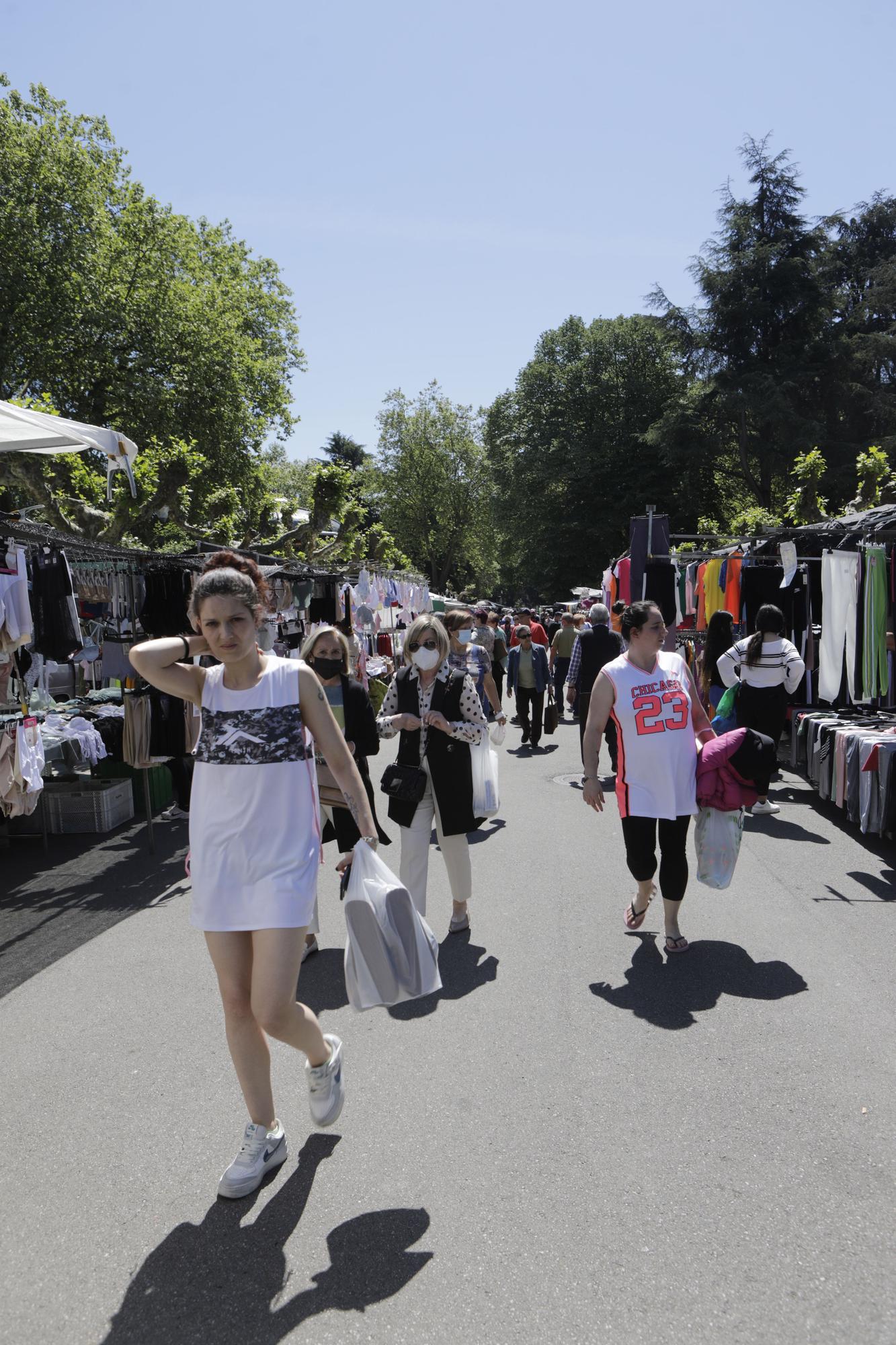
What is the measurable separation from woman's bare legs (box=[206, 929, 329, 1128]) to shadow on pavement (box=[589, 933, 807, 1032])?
6.13ft

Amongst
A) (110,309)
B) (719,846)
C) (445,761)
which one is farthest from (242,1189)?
(110,309)

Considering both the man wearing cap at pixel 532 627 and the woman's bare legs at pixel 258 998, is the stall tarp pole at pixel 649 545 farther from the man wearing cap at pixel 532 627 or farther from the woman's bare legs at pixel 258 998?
the woman's bare legs at pixel 258 998

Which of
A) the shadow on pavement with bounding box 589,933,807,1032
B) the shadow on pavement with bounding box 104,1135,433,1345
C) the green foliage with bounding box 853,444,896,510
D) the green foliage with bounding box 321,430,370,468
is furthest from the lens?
the green foliage with bounding box 321,430,370,468

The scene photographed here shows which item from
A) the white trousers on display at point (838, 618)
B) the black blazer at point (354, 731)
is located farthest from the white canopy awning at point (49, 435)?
the white trousers on display at point (838, 618)

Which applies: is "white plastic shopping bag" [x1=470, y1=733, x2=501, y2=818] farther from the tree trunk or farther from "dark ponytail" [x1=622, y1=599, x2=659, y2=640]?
the tree trunk

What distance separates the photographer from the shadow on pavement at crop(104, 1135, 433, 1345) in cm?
234

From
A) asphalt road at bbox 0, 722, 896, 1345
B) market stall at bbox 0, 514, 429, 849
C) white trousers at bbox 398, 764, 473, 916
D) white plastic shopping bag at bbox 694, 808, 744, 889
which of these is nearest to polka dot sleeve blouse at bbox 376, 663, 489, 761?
white trousers at bbox 398, 764, 473, 916

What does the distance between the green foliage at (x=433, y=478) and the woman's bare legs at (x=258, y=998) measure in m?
54.3

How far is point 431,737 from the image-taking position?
516cm

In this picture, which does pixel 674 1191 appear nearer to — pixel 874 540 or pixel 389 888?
pixel 389 888

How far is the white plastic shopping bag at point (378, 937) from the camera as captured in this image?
3170mm

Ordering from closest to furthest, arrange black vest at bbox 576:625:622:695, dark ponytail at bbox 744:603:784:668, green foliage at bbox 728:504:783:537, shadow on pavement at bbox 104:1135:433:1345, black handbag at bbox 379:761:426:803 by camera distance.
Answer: shadow on pavement at bbox 104:1135:433:1345
black handbag at bbox 379:761:426:803
dark ponytail at bbox 744:603:784:668
black vest at bbox 576:625:622:695
green foliage at bbox 728:504:783:537

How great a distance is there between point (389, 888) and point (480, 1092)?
94 centimetres

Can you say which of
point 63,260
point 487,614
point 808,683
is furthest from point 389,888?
point 63,260
